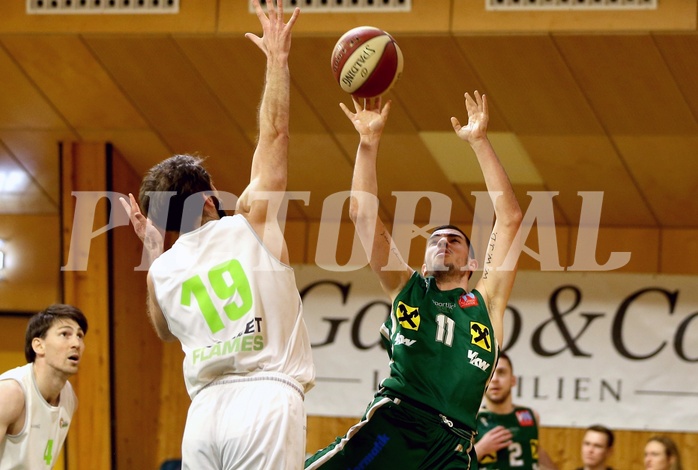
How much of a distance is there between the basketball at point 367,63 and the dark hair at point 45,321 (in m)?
2.22

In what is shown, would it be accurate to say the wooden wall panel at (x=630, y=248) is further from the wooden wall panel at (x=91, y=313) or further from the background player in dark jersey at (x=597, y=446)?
the wooden wall panel at (x=91, y=313)

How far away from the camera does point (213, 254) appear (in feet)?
14.3

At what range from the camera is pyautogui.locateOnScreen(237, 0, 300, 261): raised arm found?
4332mm

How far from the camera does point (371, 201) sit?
5.44 metres

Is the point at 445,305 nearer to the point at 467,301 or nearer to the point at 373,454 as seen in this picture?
the point at 467,301

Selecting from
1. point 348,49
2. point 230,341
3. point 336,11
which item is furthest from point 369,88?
point 336,11

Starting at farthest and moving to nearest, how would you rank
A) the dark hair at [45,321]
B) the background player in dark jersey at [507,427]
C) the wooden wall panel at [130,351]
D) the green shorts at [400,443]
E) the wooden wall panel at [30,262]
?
the wooden wall panel at [30,262]
the wooden wall panel at [130,351]
the background player in dark jersey at [507,427]
the dark hair at [45,321]
the green shorts at [400,443]

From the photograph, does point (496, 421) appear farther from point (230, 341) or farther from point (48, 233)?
point (48, 233)

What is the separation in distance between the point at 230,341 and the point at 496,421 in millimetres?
4491

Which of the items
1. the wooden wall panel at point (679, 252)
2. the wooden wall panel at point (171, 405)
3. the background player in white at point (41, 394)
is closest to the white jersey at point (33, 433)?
the background player in white at point (41, 394)

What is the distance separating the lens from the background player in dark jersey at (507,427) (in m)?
7.93

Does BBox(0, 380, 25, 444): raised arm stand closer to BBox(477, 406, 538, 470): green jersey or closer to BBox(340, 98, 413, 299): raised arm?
BBox(340, 98, 413, 299): raised arm

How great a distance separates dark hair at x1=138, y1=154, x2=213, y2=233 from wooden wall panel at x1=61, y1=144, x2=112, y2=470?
5.73 m

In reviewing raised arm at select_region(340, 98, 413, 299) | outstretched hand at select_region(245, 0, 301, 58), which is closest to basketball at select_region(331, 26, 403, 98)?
raised arm at select_region(340, 98, 413, 299)
